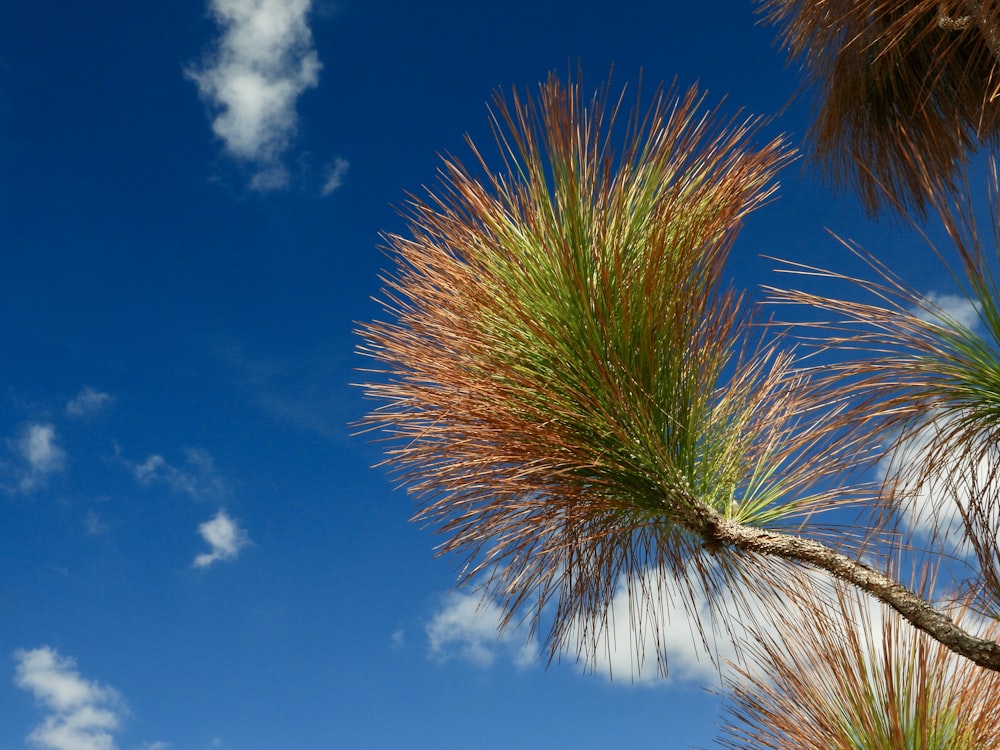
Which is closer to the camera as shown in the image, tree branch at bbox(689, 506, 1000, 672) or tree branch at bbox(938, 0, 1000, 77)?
tree branch at bbox(689, 506, 1000, 672)

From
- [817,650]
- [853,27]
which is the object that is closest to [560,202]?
[817,650]

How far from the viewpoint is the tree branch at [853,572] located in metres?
1.52

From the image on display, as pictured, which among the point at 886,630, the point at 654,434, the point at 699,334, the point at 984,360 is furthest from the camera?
the point at 886,630

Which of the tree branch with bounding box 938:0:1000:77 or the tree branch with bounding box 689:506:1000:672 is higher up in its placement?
the tree branch with bounding box 938:0:1000:77

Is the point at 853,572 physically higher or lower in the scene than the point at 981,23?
lower

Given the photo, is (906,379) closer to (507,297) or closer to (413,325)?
(507,297)

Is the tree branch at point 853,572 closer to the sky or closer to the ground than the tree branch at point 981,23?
closer to the ground

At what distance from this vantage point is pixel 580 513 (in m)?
1.81

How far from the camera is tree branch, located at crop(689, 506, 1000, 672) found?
1517 mm

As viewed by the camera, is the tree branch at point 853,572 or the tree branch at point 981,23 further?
the tree branch at point 981,23

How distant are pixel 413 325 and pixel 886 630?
4.16ft

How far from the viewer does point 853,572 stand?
1.61m

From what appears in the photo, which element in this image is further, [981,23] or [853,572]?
[981,23]

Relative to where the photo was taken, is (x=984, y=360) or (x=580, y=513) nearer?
(x=984, y=360)
